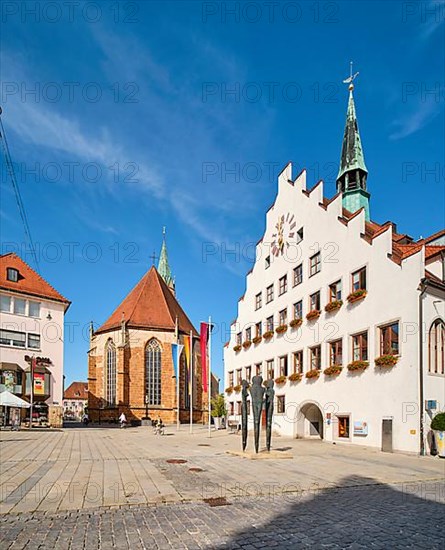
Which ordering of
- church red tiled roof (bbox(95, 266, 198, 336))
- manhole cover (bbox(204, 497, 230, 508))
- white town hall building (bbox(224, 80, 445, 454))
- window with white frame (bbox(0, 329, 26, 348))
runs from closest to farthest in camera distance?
manhole cover (bbox(204, 497, 230, 508)) < white town hall building (bbox(224, 80, 445, 454)) < window with white frame (bbox(0, 329, 26, 348)) < church red tiled roof (bbox(95, 266, 198, 336))

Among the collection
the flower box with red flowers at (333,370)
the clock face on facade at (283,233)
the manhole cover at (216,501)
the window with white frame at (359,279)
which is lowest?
the manhole cover at (216,501)

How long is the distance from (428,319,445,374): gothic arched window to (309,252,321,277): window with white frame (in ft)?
27.7

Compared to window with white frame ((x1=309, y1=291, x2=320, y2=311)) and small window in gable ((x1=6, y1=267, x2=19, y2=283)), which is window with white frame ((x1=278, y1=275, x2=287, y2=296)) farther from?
small window in gable ((x1=6, y1=267, x2=19, y2=283))

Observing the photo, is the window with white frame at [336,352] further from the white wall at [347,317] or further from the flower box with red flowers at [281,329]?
the flower box with red flowers at [281,329]

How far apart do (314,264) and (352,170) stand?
11270mm

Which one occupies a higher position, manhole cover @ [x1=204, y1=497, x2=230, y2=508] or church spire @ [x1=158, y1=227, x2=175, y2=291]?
church spire @ [x1=158, y1=227, x2=175, y2=291]

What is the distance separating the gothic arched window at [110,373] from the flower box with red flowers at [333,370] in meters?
35.2

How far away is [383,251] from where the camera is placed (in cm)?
2202

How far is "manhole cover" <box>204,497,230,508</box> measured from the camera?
27.8 ft

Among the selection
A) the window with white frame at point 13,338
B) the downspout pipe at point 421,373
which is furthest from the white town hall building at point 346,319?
the window with white frame at point 13,338

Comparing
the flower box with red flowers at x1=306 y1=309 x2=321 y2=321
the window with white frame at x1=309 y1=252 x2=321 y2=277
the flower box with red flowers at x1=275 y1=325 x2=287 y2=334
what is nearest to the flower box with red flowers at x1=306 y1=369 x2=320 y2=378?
the flower box with red flowers at x1=306 y1=309 x2=321 y2=321

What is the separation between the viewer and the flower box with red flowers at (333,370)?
81.0 ft

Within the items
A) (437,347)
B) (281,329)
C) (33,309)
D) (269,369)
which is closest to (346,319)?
(437,347)

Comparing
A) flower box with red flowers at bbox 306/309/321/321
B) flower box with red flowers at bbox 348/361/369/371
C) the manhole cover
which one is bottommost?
the manhole cover
